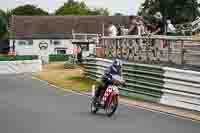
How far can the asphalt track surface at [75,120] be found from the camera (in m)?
12.2

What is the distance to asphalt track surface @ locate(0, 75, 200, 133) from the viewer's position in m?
12.2

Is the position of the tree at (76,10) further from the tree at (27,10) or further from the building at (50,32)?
the building at (50,32)

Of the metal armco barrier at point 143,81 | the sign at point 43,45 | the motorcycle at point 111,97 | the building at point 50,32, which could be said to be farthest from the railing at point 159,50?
the sign at point 43,45

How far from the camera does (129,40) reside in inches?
917

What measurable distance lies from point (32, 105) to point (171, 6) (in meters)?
38.6

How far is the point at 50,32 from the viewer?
89625 millimetres

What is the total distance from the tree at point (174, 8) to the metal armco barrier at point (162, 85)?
33.6 metres

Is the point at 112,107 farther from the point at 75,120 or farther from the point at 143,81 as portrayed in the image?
the point at 143,81

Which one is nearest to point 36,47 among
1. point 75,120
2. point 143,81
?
point 143,81

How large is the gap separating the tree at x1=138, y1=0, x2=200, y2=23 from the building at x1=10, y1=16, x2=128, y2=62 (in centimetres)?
2794

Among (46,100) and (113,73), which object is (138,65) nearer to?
(46,100)

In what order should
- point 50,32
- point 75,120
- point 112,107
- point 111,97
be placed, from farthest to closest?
1. point 50,32
2. point 112,107
3. point 111,97
4. point 75,120

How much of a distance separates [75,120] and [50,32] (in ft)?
251

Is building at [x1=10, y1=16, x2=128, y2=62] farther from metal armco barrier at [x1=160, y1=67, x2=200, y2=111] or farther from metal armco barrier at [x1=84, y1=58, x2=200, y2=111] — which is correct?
metal armco barrier at [x1=160, y1=67, x2=200, y2=111]
